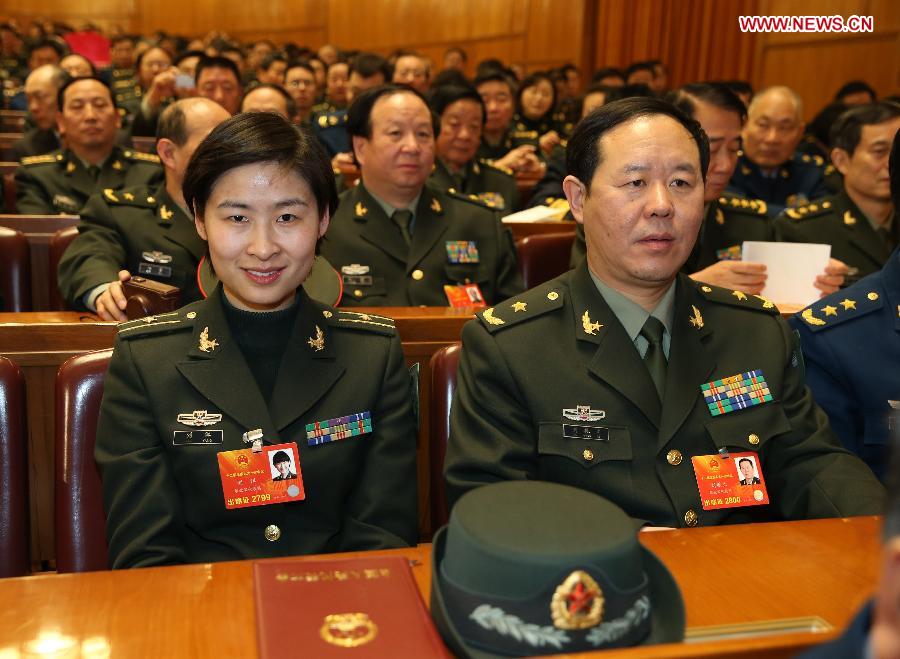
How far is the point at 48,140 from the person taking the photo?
19.8ft

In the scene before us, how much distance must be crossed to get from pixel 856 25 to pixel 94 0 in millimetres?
13483

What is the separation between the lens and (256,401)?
1.61 metres

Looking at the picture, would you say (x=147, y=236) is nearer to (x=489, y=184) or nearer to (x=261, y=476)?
(x=261, y=476)

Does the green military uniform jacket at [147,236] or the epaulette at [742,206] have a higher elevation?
the epaulette at [742,206]

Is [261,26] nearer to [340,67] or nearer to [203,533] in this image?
[340,67]

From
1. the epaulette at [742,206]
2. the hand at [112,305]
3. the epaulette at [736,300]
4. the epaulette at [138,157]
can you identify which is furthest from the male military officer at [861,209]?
the epaulette at [138,157]

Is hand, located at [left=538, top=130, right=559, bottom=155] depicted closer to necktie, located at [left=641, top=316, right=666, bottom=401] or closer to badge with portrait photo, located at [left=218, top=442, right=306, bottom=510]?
necktie, located at [left=641, top=316, right=666, bottom=401]

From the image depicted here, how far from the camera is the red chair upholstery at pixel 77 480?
5.18ft

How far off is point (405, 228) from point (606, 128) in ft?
5.79

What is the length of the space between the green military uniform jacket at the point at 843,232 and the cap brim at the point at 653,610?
2823mm

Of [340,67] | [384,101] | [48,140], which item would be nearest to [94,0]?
[340,67]

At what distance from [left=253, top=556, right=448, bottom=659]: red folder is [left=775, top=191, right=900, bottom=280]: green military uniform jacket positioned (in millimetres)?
2856

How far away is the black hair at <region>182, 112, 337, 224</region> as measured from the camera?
5.44 feet
